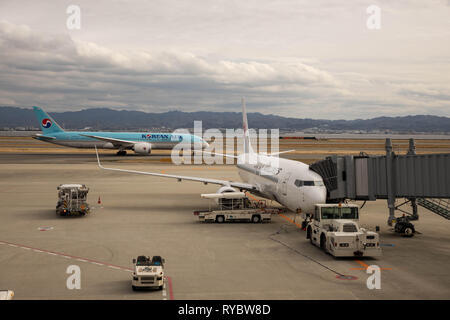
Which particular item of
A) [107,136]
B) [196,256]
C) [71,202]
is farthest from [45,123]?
[196,256]

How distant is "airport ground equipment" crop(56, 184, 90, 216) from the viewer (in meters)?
33.8

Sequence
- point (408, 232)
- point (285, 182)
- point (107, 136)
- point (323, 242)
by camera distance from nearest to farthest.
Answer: point (323, 242)
point (408, 232)
point (285, 182)
point (107, 136)

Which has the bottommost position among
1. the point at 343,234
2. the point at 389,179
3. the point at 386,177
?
the point at 343,234

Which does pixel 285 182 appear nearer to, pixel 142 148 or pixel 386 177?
pixel 386 177

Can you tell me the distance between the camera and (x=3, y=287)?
1748cm

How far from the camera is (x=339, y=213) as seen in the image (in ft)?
81.2

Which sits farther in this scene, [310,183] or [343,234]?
[310,183]

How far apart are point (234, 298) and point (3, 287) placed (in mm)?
9070

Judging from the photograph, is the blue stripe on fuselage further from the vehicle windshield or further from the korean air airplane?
the vehicle windshield

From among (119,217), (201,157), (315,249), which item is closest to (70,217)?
(119,217)

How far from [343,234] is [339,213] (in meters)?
2.44

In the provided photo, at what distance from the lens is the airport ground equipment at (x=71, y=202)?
33750 mm

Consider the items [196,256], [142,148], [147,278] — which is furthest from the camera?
[142,148]
